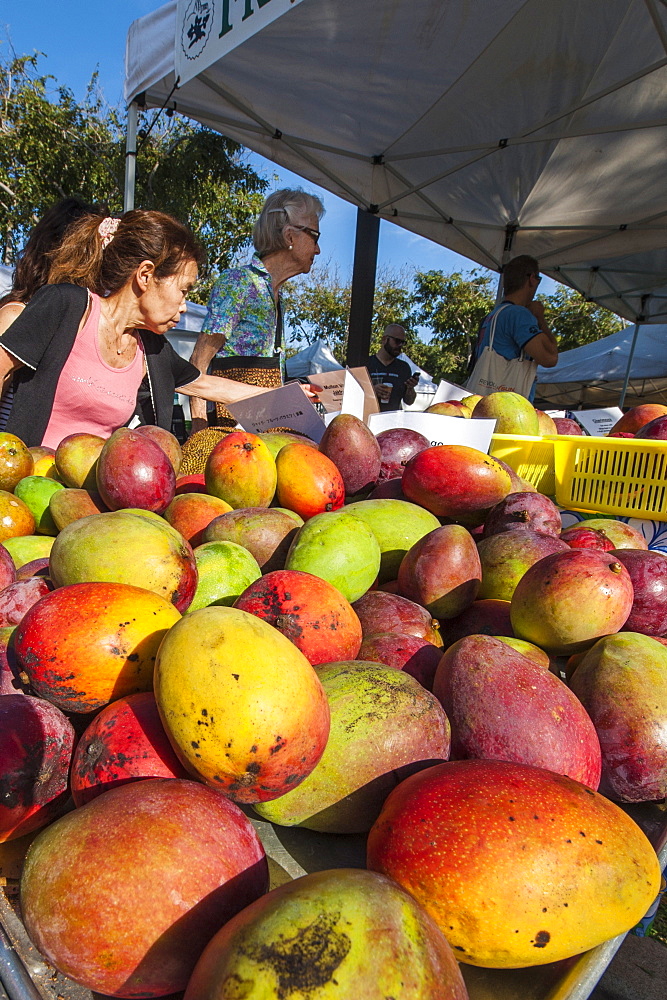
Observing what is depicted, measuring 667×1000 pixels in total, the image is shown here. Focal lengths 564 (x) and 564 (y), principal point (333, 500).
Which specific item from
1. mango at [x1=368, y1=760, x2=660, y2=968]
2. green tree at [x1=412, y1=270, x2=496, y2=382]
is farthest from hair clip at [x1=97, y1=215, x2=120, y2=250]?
green tree at [x1=412, y1=270, x2=496, y2=382]

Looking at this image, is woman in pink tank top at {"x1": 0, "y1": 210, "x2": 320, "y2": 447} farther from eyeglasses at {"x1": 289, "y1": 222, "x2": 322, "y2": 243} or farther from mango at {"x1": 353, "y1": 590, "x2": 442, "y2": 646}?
mango at {"x1": 353, "y1": 590, "x2": 442, "y2": 646}

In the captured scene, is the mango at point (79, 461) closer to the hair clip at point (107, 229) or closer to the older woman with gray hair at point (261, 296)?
the hair clip at point (107, 229)

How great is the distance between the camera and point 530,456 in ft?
9.17

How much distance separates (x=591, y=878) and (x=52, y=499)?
5.78ft

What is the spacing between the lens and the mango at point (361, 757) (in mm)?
947

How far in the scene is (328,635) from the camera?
1.18 metres

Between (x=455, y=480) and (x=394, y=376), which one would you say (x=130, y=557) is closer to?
(x=455, y=480)

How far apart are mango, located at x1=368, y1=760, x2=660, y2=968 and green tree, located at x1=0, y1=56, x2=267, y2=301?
16801mm

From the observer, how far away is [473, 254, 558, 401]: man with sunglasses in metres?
4.95

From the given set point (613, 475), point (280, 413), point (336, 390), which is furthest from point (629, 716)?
point (336, 390)

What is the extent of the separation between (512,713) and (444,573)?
495 mm

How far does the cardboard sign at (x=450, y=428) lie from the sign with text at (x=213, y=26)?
343cm

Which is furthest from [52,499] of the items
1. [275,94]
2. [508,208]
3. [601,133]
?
[508,208]

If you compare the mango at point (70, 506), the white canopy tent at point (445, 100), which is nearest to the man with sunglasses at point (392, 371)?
the white canopy tent at point (445, 100)
